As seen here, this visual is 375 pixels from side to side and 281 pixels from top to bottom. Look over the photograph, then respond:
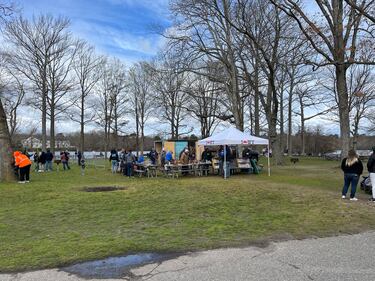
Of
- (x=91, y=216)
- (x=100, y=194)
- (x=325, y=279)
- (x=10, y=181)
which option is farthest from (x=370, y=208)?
(x=10, y=181)

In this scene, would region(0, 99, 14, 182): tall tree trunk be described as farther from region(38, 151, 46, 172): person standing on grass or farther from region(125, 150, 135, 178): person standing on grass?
region(38, 151, 46, 172): person standing on grass

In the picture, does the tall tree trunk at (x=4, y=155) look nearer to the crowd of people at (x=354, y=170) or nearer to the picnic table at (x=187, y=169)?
the picnic table at (x=187, y=169)

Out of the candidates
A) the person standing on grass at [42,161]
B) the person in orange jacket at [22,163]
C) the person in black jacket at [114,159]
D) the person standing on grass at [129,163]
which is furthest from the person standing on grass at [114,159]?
the person in orange jacket at [22,163]

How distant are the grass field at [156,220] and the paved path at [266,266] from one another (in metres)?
0.55

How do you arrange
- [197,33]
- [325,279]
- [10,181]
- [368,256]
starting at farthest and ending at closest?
[197,33] < [10,181] < [368,256] < [325,279]

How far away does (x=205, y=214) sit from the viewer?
31.9 ft

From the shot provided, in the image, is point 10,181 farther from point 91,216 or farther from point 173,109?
point 173,109

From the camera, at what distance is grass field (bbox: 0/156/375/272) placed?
21.6 ft

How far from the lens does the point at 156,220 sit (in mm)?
9023

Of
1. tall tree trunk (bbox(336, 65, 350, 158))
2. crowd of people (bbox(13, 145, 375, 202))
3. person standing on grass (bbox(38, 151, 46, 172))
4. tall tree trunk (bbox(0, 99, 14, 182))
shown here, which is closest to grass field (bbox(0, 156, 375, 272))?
crowd of people (bbox(13, 145, 375, 202))

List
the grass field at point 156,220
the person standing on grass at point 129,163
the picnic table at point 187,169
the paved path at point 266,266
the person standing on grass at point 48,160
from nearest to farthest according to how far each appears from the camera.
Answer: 1. the paved path at point 266,266
2. the grass field at point 156,220
3. the picnic table at point 187,169
4. the person standing on grass at point 129,163
5. the person standing on grass at point 48,160

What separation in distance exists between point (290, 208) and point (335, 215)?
1311 millimetres

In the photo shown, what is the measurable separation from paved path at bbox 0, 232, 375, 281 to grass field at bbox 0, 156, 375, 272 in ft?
1.79

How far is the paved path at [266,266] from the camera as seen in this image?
5.06 meters
